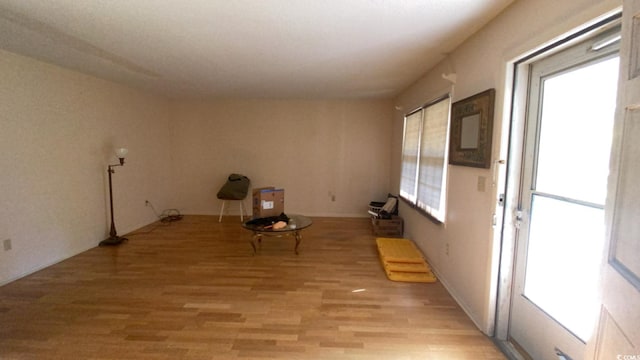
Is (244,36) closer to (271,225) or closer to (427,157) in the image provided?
(271,225)

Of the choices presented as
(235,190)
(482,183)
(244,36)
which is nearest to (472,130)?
(482,183)

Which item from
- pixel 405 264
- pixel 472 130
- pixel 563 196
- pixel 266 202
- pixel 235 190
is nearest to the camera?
pixel 563 196

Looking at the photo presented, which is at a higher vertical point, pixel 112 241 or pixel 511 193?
pixel 511 193

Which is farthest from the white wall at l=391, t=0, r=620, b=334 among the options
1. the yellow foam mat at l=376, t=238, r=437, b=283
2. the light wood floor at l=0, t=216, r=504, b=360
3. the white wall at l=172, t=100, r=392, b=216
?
the white wall at l=172, t=100, r=392, b=216

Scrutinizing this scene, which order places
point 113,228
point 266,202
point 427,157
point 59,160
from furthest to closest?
point 113,228 < point 266,202 < point 427,157 < point 59,160

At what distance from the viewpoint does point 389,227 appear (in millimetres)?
4305

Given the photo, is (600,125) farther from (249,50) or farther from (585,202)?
(249,50)

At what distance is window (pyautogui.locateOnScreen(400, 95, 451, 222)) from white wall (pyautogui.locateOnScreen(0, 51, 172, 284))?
4.35 metres

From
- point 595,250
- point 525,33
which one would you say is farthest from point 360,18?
point 595,250

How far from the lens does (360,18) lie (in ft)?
6.48

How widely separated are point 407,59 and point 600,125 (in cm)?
192

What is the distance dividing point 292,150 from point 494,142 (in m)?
3.99

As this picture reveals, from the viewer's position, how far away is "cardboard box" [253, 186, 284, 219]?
372 cm

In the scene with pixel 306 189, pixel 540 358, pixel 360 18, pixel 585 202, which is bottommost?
pixel 540 358
